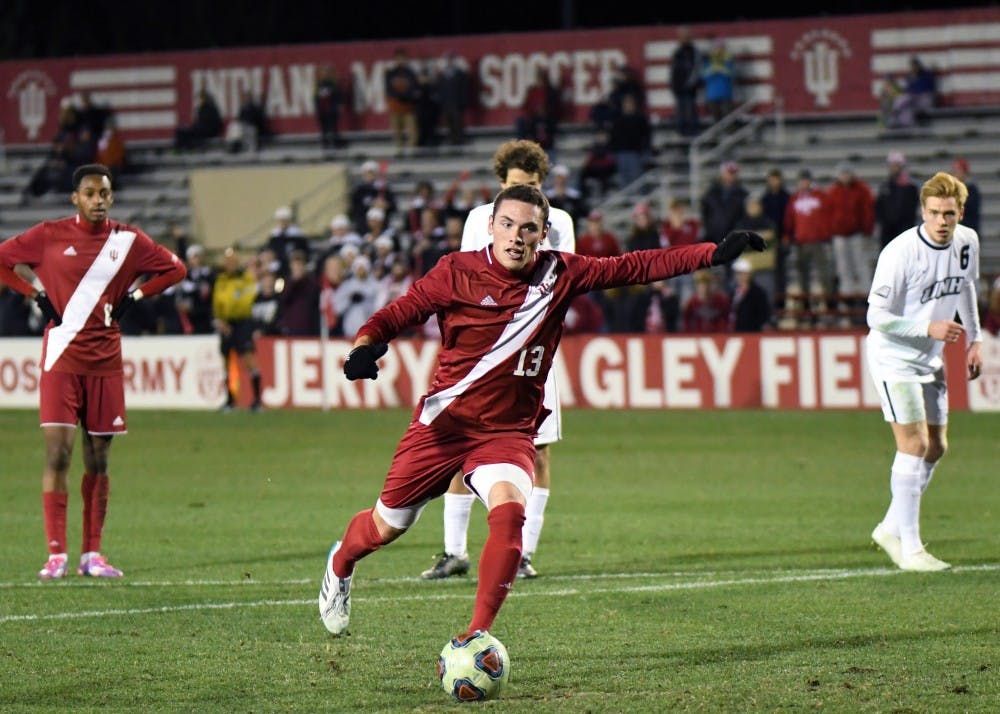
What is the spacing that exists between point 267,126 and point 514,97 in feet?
17.2

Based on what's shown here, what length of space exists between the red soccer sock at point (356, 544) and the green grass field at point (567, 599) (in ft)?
1.19

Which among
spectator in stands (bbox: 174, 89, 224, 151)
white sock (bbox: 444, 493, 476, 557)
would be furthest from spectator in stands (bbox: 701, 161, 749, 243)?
white sock (bbox: 444, 493, 476, 557)

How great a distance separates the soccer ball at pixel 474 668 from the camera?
21.1 feet

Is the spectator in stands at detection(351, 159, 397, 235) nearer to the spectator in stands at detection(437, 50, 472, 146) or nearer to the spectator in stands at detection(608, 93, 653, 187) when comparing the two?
the spectator in stands at detection(437, 50, 472, 146)

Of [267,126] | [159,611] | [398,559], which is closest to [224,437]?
[398,559]

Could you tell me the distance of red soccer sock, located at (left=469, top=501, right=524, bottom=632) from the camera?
6672 mm

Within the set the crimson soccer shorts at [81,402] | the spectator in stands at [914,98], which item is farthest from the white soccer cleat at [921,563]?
the spectator in stands at [914,98]

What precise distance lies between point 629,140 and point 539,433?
2002 centimetres

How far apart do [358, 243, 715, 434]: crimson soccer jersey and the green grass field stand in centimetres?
106

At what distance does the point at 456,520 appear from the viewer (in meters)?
9.73

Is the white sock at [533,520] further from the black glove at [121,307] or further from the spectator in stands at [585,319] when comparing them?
the spectator in stands at [585,319]

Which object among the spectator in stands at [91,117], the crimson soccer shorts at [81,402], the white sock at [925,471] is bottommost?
the white sock at [925,471]

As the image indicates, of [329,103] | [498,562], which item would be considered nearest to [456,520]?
[498,562]

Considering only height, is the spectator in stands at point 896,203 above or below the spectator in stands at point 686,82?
below
